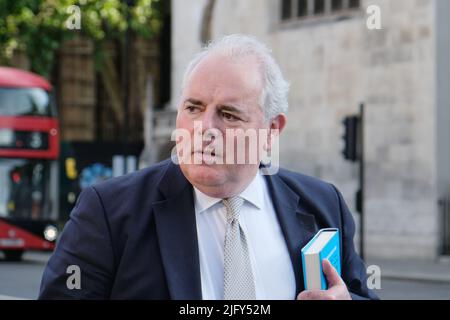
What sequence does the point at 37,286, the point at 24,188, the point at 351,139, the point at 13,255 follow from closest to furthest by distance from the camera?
1. the point at 37,286
2. the point at 351,139
3. the point at 24,188
4. the point at 13,255

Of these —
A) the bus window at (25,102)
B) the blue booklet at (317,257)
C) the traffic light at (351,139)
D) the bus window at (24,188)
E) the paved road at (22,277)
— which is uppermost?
the bus window at (25,102)

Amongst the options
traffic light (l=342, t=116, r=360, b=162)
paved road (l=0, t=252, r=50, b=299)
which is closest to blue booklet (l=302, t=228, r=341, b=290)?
paved road (l=0, t=252, r=50, b=299)

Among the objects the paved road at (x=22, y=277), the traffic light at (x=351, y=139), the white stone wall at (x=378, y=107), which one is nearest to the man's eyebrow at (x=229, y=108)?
the paved road at (x=22, y=277)

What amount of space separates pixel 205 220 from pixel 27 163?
1864 cm

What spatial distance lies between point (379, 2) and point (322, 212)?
69.5ft

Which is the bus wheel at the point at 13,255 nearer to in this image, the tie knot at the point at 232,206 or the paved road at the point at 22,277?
the paved road at the point at 22,277

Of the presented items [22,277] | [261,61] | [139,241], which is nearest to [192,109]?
[261,61]

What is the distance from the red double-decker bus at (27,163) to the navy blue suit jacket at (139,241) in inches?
704

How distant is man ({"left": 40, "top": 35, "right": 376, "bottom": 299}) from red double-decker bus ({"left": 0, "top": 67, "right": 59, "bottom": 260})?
1789cm

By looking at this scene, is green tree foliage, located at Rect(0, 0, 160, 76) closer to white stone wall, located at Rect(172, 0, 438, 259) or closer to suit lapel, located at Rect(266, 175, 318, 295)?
white stone wall, located at Rect(172, 0, 438, 259)

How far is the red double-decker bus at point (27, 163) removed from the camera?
20062mm

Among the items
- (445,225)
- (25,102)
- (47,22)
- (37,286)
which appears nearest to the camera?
(37,286)

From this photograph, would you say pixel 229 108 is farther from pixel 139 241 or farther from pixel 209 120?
pixel 139 241

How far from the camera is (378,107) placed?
23.2 meters
